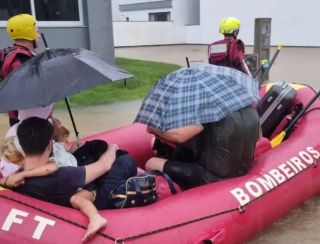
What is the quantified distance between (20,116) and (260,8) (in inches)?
826

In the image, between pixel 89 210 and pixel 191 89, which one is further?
pixel 191 89

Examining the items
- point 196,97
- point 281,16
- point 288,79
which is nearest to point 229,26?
→ point 196,97

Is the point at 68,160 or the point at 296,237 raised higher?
the point at 68,160

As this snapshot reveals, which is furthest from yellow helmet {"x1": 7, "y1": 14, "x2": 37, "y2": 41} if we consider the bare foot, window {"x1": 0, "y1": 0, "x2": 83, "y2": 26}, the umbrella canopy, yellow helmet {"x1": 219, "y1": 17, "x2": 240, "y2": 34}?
window {"x1": 0, "y1": 0, "x2": 83, "y2": 26}

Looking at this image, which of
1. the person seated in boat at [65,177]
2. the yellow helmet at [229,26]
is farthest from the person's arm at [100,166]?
the yellow helmet at [229,26]

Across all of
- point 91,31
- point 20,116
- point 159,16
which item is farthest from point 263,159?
point 159,16

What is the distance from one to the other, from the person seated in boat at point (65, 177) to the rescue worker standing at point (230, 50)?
3007mm

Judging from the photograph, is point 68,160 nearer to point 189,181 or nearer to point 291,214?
point 189,181

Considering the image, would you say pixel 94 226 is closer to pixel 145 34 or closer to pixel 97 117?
pixel 97 117

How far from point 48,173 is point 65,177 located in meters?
0.10

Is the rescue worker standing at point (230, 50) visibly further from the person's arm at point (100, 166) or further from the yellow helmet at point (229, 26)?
the person's arm at point (100, 166)

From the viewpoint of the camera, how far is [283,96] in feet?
15.0

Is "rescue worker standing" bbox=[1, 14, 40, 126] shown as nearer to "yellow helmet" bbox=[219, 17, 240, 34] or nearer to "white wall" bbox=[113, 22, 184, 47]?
"yellow helmet" bbox=[219, 17, 240, 34]

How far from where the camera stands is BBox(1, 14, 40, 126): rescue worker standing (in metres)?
3.39
